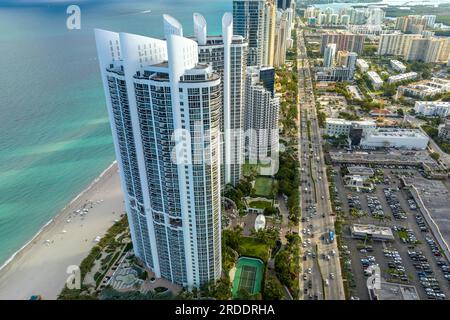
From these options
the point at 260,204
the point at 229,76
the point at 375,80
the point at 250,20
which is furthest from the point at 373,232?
the point at 375,80

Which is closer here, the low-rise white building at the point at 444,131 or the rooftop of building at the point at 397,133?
the rooftop of building at the point at 397,133

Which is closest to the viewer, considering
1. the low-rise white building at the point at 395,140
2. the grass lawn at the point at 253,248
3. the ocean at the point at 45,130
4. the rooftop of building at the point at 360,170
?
the grass lawn at the point at 253,248

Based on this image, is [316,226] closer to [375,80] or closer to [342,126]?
[342,126]

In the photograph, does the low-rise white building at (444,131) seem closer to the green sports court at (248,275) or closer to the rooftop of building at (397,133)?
the rooftop of building at (397,133)

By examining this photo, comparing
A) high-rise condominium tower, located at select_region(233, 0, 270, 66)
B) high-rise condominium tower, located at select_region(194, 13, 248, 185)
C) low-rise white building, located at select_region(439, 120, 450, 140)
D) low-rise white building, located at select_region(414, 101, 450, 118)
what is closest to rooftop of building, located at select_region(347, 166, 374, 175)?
high-rise condominium tower, located at select_region(194, 13, 248, 185)

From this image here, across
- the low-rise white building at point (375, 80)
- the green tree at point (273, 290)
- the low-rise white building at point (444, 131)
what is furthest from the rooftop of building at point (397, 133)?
the green tree at point (273, 290)

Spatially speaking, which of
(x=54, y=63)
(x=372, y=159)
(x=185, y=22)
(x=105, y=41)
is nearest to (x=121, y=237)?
(x=105, y=41)

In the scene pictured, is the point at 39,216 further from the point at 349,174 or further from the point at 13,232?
the point at 349,174
